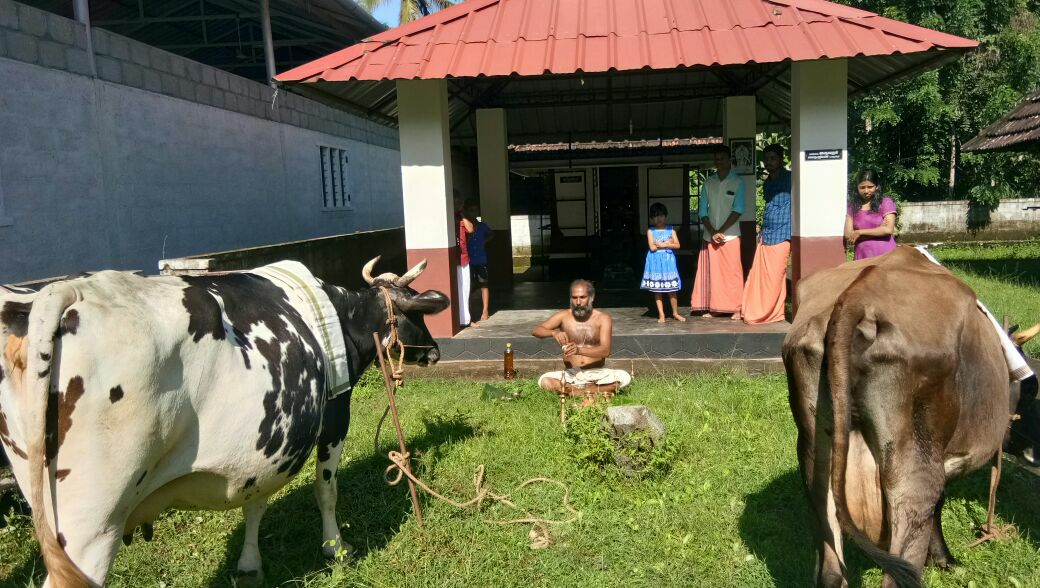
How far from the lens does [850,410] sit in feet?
9.04

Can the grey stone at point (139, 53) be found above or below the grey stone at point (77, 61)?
above

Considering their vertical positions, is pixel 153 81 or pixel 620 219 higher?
pixel 153 81

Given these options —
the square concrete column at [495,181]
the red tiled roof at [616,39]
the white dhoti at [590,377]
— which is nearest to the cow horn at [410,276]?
the white dhoti at [590,377]

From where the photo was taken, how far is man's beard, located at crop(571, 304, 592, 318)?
20.3ft

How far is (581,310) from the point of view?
20.4ft

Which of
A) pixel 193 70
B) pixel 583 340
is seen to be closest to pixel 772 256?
pixel 583 340

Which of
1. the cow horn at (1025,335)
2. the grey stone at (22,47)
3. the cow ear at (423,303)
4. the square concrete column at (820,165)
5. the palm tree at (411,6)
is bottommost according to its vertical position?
the cow horn at (1025,335)

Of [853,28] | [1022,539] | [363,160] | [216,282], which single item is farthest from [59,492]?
[363,160]

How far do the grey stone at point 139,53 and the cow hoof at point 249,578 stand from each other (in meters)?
8.82

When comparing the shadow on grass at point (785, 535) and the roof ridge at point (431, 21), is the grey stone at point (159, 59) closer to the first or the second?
the roof ridge at point (431, 21)

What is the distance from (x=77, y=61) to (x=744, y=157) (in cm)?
854

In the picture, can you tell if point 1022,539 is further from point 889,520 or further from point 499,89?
point 499,89

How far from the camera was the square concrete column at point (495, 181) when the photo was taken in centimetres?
1217

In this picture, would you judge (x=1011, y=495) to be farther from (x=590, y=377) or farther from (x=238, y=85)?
(x=238, y=85)
